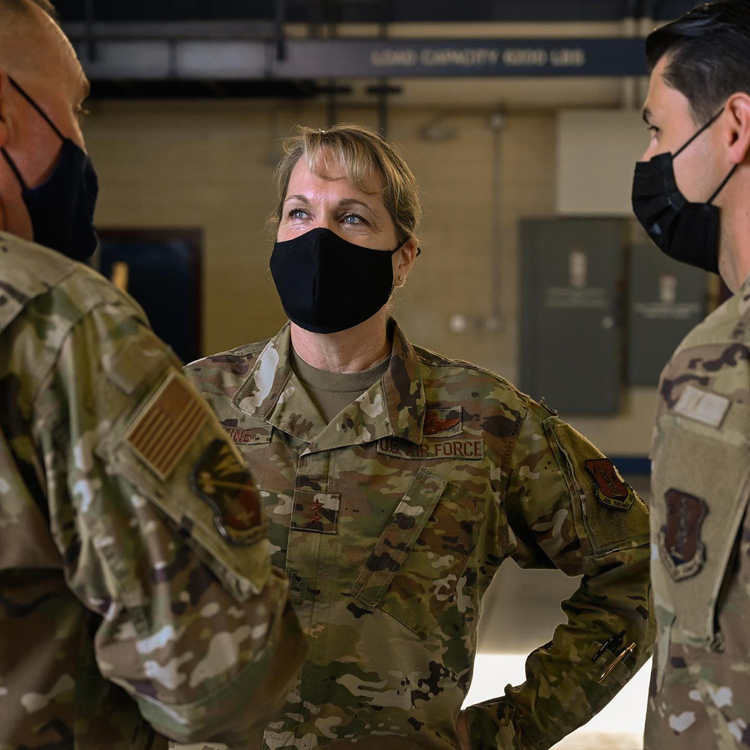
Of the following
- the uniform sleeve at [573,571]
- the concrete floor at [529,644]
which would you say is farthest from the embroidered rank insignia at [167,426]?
the concrete floor at [529,644]

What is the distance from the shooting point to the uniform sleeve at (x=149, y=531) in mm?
1049

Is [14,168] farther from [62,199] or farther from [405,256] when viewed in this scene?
[405,256]

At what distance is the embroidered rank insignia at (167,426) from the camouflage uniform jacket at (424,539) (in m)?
0.77

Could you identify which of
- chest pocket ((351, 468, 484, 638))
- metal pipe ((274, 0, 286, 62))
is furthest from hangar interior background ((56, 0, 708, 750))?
chest pocket ((351, 468, 484, 638))

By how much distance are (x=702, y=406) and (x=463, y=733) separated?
37.9 inches

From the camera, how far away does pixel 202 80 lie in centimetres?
888

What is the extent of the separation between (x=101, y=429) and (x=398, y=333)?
3.70ft

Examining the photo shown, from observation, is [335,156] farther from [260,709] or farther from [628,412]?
A: [628,412]

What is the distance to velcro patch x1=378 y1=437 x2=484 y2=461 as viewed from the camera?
1.92 metres

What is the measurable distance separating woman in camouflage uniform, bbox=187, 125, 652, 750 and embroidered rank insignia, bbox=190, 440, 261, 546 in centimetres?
71

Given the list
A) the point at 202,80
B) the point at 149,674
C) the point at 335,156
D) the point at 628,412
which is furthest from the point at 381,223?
the point at 628,412

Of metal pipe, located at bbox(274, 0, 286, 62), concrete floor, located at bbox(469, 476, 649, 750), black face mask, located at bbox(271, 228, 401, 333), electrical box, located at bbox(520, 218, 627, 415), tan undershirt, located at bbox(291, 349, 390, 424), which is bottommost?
concrete floor, located at bbox(469, 476, 649, 750)

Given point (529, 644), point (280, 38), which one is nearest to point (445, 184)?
point (280, 38)

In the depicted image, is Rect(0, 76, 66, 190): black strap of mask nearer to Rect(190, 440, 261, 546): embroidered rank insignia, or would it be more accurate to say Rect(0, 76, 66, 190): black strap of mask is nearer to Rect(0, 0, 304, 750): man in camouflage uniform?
Rect(0, 0, 304, 750): man in camouflage uniform
